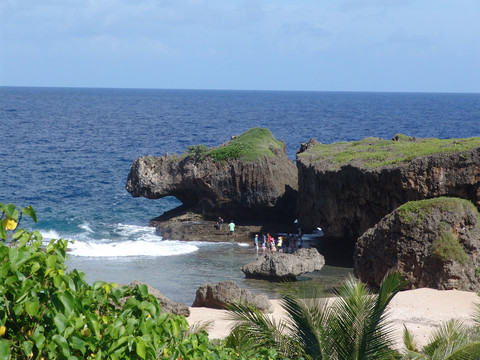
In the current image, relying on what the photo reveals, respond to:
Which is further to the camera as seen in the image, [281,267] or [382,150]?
[382,150]

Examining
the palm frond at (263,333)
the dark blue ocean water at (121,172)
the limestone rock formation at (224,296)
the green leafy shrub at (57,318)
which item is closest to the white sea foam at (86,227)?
the dark blue ocean water at (121,172)

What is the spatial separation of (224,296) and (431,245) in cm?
928

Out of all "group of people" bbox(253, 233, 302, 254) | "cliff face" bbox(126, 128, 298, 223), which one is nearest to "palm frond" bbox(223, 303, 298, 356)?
"group of people" bbox(253, 233, 302, 254)

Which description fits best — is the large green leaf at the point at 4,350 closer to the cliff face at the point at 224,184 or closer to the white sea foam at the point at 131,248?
the white sea foam at the point at 131,248

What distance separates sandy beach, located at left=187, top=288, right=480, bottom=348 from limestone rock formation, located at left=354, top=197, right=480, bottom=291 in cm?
91

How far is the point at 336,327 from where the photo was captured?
11094 mm

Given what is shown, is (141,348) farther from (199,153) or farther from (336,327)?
(199,153)

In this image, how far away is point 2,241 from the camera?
24.6 feet

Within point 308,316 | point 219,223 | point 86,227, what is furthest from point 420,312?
point 86,227

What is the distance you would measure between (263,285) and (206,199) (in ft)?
53.2

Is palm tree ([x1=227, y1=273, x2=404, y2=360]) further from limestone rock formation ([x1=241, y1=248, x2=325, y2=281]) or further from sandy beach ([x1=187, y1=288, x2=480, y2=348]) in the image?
limestone rock formation ([x1=241, y1=248, x2=325, y2=281])

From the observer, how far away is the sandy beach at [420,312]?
837 inches

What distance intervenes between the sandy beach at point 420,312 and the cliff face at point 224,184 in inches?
783

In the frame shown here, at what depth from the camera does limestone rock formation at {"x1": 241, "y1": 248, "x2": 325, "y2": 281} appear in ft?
105
